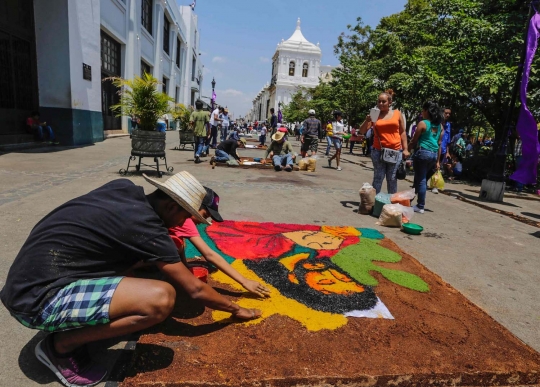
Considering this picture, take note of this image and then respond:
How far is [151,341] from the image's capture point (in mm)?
2387

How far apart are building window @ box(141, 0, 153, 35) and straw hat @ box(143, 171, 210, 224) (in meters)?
23.2

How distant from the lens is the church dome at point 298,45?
7438cm

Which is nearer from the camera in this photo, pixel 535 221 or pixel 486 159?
pixel 535 221

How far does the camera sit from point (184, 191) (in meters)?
2.22

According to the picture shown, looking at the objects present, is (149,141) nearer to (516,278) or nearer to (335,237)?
(335,237)

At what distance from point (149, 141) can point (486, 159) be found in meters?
11.2

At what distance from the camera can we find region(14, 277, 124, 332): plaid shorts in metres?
1.87

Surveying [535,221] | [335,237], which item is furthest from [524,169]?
[335,237]

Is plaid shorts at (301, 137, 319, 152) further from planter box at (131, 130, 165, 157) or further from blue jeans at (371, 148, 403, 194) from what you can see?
blue jeans at (371, 148, 403, 194)

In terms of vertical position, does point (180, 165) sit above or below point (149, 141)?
below

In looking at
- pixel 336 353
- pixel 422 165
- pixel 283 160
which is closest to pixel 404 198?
pixel 422 165

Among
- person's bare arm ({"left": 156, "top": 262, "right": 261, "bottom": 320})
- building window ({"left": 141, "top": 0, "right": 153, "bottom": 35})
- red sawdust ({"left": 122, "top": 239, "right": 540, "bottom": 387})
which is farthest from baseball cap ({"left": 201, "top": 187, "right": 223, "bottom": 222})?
building window ({"left": 141, "top": 0, "right": 153, "bottom": 35})

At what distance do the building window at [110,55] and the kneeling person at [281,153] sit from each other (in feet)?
33.2

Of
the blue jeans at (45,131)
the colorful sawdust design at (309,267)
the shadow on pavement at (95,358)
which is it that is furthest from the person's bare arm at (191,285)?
the blue jeans at (45,131)
